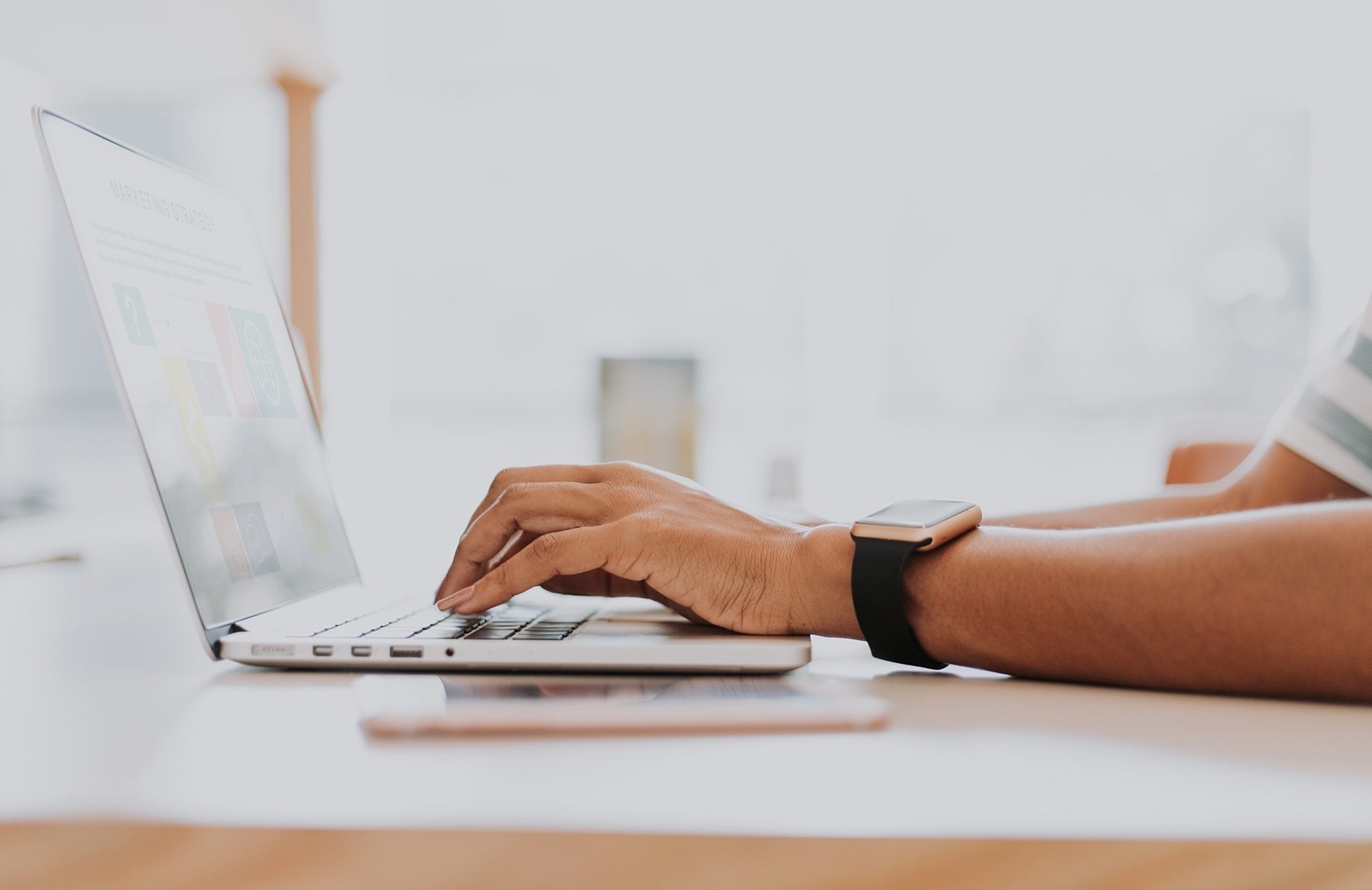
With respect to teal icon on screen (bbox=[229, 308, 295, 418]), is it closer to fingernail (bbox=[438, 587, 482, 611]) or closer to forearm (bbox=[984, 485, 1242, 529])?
fingernail (bbox=[438, 587, 482, 611])

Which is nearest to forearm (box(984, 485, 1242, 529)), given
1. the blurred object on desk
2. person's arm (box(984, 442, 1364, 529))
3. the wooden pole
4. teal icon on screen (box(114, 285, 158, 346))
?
person's arm (box(984, 442, 1364, 529))

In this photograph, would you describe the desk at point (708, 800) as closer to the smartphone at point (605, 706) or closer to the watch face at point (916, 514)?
the smartphone at point (605, 706)

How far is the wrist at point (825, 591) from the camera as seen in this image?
1.92 ft

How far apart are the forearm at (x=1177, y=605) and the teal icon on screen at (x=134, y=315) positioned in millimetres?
524

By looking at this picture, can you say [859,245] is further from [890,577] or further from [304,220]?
[890,577]

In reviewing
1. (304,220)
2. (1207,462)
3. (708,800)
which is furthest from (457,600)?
(304,220)

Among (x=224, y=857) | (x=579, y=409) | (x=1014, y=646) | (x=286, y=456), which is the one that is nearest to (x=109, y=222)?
(x=286, y=456)

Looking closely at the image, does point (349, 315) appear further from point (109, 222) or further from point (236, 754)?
point (236, 754)

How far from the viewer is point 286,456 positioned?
790 millimetres

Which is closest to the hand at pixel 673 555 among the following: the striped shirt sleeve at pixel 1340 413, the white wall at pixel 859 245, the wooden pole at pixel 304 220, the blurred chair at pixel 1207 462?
the striped shirt sleeve at pixel 1340 413

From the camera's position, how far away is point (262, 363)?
0.79 meters

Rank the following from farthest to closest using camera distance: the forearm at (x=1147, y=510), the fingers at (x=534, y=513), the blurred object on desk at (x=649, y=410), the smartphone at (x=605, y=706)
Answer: the blurred object on desk at (x=649, y=410)
the forearm at (x=1147, y=510)
the fingers at (x=534, y=513)
the smartphone at (x=605, y=706)

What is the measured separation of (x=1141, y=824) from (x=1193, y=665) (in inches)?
8.5

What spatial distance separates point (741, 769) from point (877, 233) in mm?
4683
